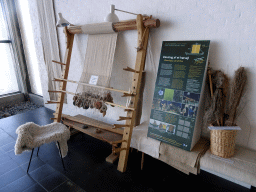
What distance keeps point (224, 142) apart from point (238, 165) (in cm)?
19

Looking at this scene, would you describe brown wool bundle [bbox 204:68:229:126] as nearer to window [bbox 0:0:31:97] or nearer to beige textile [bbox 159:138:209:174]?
beige textile [bbox 159:138:209:174]

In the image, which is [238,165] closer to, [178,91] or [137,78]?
[178,91]

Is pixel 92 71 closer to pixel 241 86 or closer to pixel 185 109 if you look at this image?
pixel 185 109

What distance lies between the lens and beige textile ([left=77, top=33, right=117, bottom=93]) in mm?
2051

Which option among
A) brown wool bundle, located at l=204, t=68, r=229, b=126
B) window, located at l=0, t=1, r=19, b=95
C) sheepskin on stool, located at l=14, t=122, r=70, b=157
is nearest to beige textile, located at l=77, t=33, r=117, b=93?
sheepskin on stool, located at l=14, t=122, r=70, b=157

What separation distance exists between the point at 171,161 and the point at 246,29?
132cm

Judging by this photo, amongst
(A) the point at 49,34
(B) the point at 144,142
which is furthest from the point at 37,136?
(A) the point at 49,34

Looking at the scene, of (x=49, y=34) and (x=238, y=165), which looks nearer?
(x=238, y=165)

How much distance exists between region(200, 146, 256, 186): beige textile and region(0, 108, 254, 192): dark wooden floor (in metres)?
0.44

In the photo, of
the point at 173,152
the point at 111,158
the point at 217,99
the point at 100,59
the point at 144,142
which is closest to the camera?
the point at 217,99

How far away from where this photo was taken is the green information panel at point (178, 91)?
1.49 metres

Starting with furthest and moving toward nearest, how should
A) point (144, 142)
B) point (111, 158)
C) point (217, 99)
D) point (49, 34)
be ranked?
point (49, 34), point (111, 158), point (144, 142), point (217, 99)

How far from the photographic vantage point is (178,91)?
5.19 feet

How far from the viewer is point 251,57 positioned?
4.56 ft
